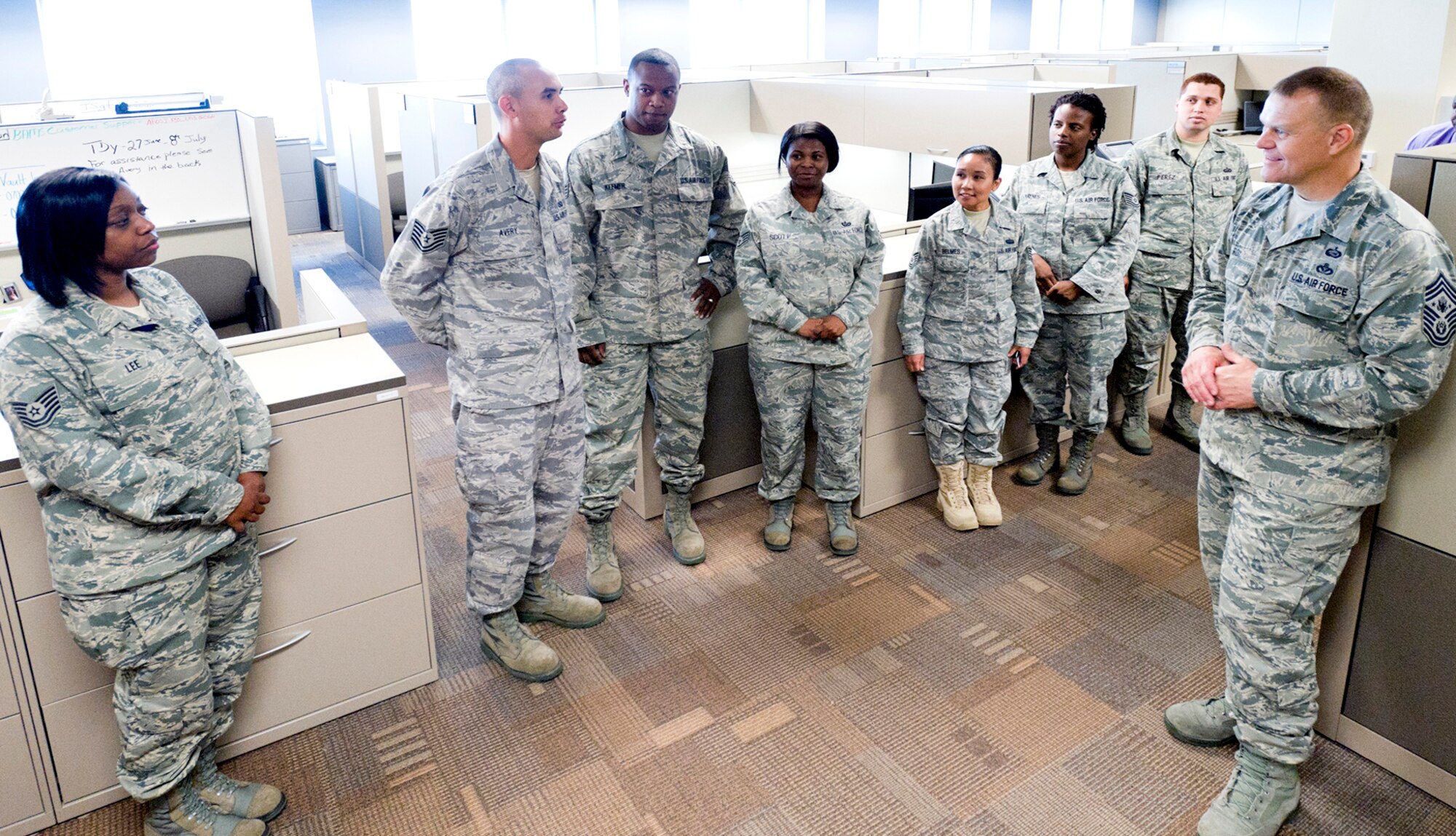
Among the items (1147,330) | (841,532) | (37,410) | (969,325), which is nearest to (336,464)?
(37,410)

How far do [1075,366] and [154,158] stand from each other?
2.97m

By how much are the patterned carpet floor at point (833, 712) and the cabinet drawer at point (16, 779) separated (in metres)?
0.07

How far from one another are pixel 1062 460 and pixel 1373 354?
1873mm

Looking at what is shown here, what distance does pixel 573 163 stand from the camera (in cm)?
230

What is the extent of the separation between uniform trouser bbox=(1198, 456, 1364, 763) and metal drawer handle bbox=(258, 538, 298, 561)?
5.62 ft

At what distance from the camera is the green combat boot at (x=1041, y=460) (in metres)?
3.14

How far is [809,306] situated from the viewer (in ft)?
8.05

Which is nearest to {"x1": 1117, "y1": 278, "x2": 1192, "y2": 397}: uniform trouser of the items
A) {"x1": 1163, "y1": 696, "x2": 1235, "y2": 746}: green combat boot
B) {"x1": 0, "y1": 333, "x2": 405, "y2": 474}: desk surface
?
{"x1": 1163, "y1": 696, "x2": 1235, "y2": 746}: green combat boot

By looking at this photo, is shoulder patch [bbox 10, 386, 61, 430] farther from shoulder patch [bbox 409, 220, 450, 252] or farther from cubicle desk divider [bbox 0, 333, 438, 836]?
shoulder patch [bbox 409, 220, 450, 252]

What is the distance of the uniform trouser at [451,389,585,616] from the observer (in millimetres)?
2012

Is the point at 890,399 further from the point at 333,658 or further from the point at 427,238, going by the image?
the point at 333,658

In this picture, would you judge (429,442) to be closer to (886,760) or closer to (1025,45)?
(886,760)

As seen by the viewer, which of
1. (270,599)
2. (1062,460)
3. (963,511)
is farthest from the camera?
(1062,460)

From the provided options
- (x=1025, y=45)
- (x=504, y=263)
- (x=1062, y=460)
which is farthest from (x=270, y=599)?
(x=1025, y=45)
